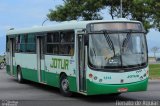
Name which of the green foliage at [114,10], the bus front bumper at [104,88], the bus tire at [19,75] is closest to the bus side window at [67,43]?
the bus front bumper at [104,88]

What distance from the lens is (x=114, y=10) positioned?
144 ft

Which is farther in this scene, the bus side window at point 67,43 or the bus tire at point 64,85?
the bus tire at point 64,85

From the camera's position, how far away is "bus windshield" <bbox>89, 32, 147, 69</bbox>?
15242 mm

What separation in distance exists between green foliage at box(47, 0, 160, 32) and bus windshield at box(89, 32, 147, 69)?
27367 mm

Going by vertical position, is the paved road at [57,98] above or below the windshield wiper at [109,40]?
below

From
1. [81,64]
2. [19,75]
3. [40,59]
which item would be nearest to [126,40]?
[81,64]

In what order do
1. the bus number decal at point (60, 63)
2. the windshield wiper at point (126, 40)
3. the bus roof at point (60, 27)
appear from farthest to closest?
the bus number decal at point (60, 63), the bus roof at point (60, 27), the windshield wiper at point (126, 40)

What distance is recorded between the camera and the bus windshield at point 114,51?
15.2 meters

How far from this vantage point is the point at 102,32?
1549 cm

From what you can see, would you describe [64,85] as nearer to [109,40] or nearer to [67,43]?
[67,43]

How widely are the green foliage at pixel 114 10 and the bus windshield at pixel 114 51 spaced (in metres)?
27.4

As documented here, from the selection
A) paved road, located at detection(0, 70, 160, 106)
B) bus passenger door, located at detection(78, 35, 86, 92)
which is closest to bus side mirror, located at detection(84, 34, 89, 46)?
bus passenger door, located at detection(78, 35, 86, 92)

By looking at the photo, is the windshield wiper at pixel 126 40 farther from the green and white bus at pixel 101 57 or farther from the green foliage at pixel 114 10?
the green foliage at pixel 114 10

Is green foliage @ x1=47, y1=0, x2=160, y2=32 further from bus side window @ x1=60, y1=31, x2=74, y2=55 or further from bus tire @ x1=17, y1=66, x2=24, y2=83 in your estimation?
bus side window @ x1=60, y1=31, x2=74, y2=55
